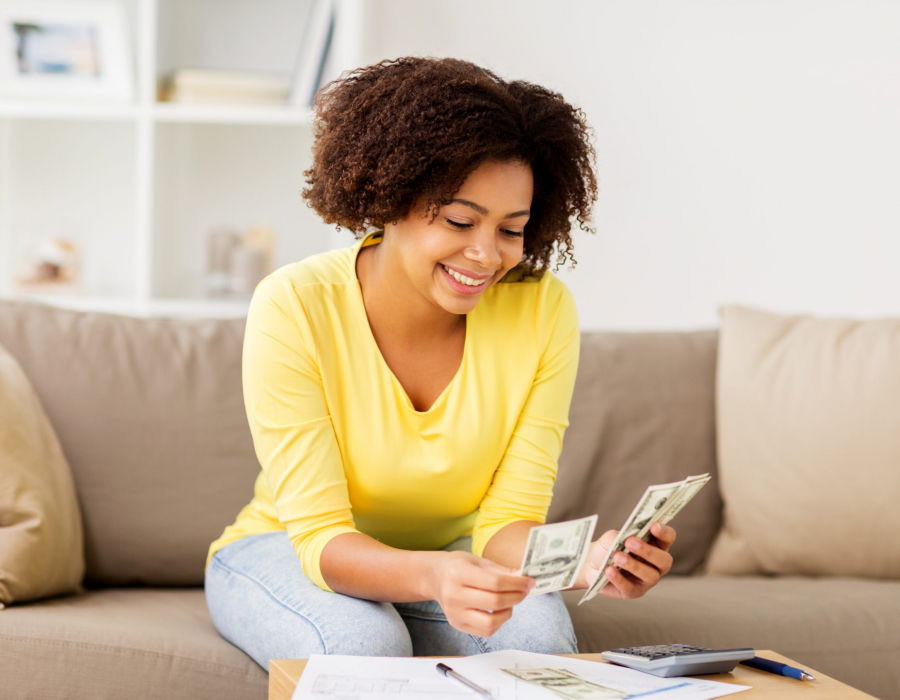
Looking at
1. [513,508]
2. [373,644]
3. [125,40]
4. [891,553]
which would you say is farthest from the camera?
[125,40]

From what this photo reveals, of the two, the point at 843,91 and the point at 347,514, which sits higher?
the point at 843,91

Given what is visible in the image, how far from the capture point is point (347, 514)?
4.13ft

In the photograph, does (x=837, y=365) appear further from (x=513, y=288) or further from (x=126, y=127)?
(x=126, y=127)

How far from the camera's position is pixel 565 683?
0.92 meters

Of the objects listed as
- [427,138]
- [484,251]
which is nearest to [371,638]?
[484,251]

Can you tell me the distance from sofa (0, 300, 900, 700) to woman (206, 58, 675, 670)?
0.55 ft

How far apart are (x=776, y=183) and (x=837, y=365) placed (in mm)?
932

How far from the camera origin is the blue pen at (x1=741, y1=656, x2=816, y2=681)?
0.99 meters

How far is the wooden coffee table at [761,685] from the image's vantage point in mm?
923

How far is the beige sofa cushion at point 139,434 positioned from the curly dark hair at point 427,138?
572mm

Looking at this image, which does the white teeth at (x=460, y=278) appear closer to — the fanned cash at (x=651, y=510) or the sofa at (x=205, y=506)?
the fanned cash at (x=651, y=510)

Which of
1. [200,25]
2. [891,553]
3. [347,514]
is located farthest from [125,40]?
[891,553]

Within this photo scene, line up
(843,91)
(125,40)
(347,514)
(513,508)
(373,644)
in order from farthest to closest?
(843,91), (125,40), (513,508), (347,514), (373,644)

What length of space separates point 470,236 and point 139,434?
2.75 ft
